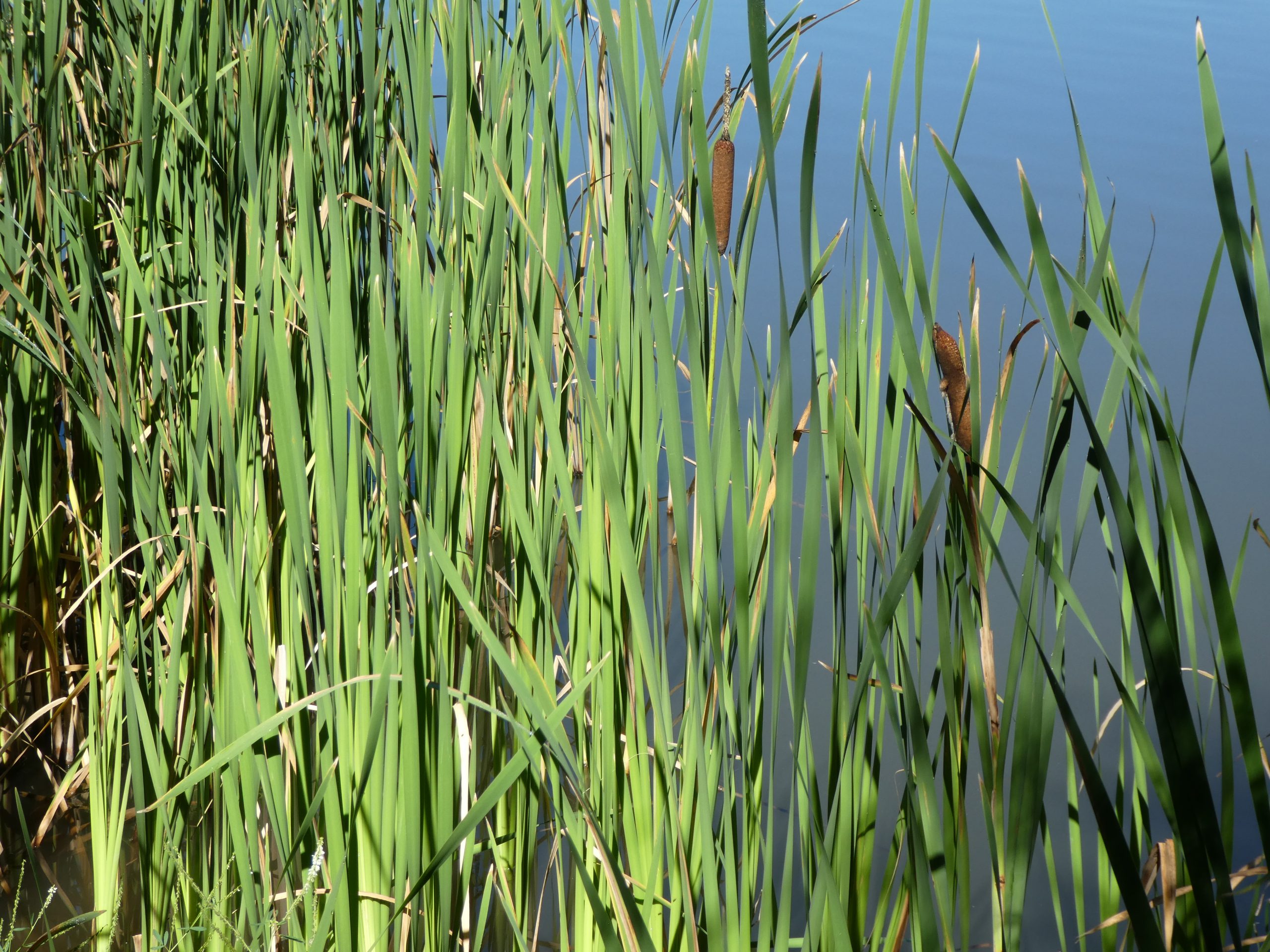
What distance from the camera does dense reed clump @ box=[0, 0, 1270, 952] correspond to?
1.62 feet

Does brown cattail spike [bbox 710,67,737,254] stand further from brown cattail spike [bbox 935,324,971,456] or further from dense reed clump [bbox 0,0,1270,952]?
brown cattail spike [bbox 935,324,971,456]

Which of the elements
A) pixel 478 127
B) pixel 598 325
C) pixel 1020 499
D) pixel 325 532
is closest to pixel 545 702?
pixel 325 532

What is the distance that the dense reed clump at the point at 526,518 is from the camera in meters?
0.49

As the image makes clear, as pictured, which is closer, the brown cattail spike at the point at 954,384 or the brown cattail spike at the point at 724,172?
the brown cattail spike at the point at 954,384

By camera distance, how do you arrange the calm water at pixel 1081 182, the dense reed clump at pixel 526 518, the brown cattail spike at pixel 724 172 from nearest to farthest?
the dense reed clump at pixel 526 518 < the brown cattail spike at pixel 724 172 < the calm water at pixel 1081 182

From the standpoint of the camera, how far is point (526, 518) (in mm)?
707

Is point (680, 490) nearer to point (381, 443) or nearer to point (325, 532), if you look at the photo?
point (381, 443)

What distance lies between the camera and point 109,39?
42.0 inches

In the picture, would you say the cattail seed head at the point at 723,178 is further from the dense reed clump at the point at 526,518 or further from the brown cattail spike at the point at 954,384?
the brown cattail spike at the point at 954,384

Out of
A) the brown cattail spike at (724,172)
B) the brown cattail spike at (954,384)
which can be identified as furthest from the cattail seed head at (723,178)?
the brown cattail spike at (954,384)

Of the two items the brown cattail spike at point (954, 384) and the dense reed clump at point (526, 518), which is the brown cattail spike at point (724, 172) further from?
the brown cattail spike at point (954, 384)

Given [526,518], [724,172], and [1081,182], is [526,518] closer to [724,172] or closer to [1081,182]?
[724,172]

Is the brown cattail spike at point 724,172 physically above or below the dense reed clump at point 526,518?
above

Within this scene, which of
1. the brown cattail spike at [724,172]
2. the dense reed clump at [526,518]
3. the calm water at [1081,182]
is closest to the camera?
the dense reed clump at [526,518]
